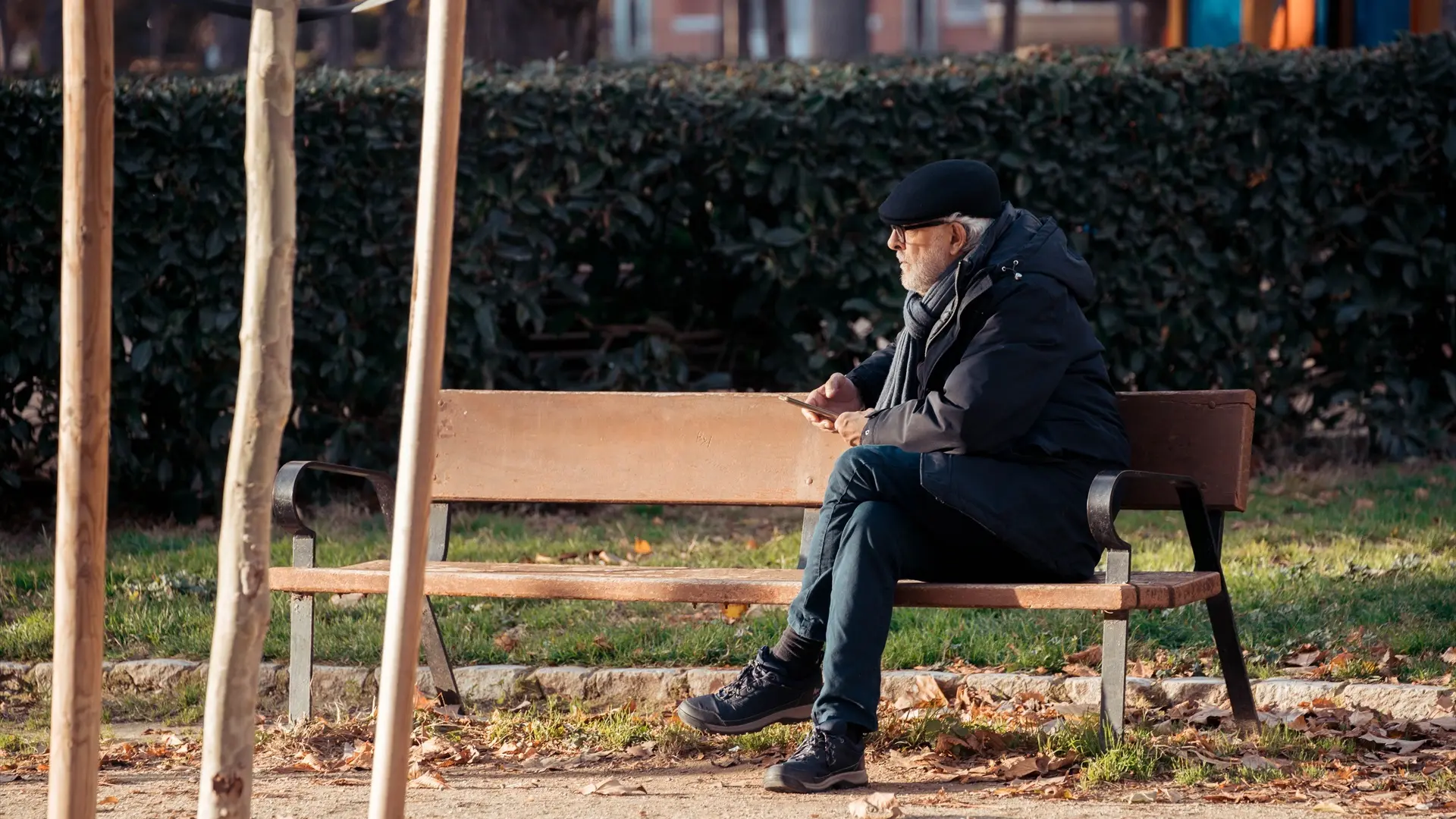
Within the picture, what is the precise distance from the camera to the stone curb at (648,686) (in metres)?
4.46

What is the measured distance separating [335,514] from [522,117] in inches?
73.7

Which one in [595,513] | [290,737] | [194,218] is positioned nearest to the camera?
[290,737]

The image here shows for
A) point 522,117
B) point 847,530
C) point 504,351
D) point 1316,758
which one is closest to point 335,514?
point 504,351

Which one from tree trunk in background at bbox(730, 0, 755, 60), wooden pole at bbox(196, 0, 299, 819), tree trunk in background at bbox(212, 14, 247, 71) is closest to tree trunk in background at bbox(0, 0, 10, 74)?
tree trunk in background at bbox(212, 14, 247, 71)

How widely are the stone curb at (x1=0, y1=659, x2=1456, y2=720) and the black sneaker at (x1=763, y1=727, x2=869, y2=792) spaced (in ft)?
3.10

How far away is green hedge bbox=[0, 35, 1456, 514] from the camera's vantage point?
276 inches

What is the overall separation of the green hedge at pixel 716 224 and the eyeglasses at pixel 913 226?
295 cm

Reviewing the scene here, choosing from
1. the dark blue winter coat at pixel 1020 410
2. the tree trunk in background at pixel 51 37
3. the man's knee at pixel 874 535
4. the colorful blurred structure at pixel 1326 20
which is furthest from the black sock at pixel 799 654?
the tree trunk in background at pixel 51 37

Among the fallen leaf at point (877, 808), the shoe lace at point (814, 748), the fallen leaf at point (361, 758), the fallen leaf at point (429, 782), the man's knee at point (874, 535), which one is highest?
the man's knee at point (874, 535)

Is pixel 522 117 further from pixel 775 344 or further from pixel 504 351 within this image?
pixel 775 344

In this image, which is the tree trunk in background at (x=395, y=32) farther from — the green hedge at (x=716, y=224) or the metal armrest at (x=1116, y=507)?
the metal armrest at (x=1116, y=507)

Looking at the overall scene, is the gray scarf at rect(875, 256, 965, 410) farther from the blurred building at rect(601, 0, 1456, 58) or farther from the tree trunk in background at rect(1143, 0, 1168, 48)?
the blurred building at rect(601, 0, 1456, 58)

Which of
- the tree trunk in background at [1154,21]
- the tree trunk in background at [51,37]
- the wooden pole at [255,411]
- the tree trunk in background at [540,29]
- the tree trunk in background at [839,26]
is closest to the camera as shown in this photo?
the wooden pole at [255,411]

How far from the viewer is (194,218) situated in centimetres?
701
